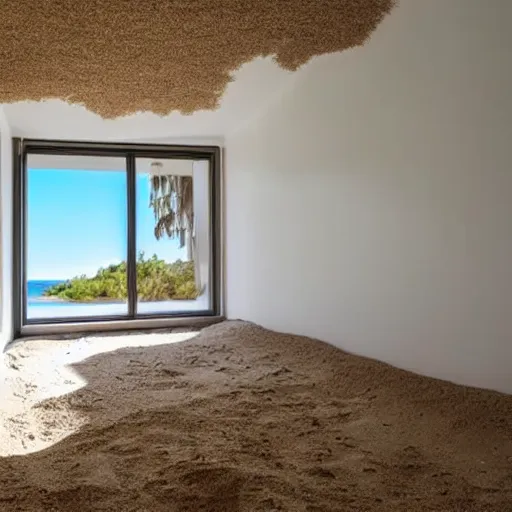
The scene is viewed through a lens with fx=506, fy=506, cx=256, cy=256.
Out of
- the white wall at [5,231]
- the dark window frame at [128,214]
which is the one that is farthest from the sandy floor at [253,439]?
the dark window frame at [128,214]

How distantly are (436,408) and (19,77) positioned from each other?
10.1 feet

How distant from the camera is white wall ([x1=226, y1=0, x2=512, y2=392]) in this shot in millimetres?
2139

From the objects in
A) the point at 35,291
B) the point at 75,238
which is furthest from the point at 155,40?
the point at 75,238

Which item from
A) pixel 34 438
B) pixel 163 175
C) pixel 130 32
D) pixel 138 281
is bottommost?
pixel 34 438

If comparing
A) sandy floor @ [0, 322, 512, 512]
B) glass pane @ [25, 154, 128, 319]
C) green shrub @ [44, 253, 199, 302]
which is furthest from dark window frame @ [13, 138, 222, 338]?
sandy floor @ [0, 322, 512, 512]

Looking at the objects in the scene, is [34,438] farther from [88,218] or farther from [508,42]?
[88,218]

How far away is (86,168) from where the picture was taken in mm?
5105

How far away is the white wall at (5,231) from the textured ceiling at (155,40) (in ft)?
1.75

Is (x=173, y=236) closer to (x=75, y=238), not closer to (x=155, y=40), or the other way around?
(x=75, y=238)

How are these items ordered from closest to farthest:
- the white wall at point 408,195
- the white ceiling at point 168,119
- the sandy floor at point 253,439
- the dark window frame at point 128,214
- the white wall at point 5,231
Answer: the sandy floor at point 253,439 < the white wall at point 408,195 < the white ceiling at point 168,119 < the white wall at point 5,231 < the dark window frame at point 128,214

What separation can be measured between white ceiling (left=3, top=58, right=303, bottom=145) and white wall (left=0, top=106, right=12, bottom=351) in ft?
0.67

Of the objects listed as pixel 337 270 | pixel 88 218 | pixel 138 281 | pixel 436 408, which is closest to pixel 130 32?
pixel 337 270

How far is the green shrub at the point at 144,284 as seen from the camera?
205 inches

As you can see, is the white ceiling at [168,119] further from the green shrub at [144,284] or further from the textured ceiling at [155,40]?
the green shrub at [144,284]
